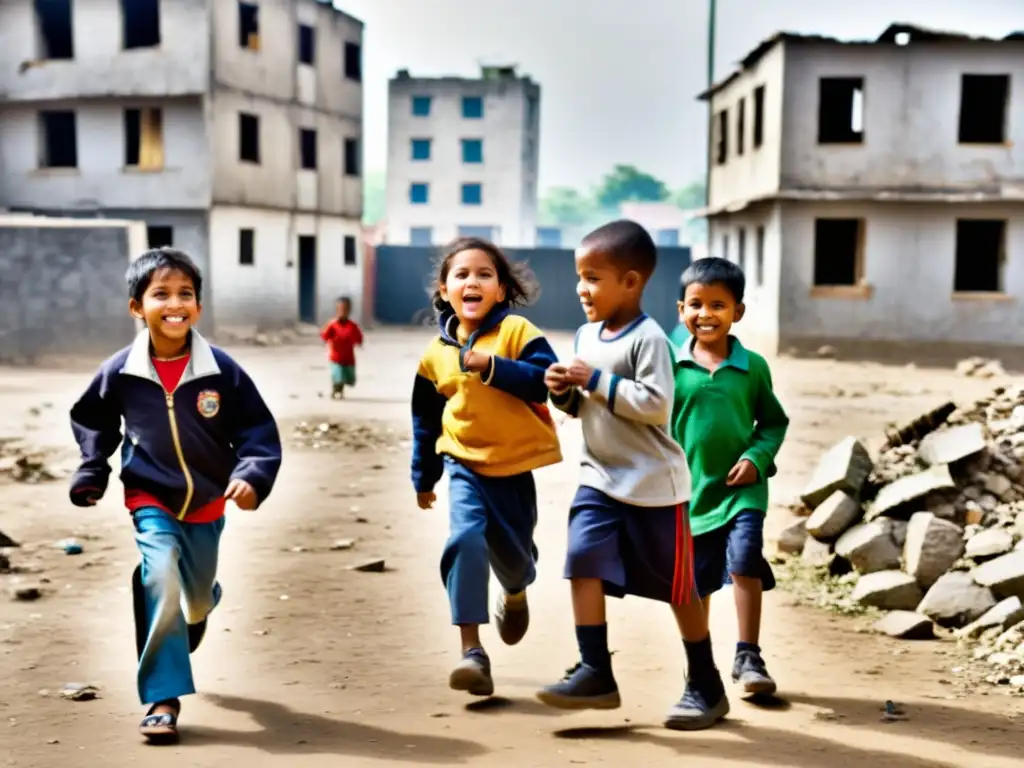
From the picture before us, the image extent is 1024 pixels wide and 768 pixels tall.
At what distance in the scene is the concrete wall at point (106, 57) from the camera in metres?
27.7

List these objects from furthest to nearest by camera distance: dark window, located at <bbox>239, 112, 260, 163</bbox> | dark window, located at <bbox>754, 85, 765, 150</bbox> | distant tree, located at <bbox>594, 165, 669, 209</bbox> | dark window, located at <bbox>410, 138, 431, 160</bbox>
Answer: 1. distant tree, located at <bbox>594, 165, 669, 209</bbox>
2. dark window, located at <bbox>410, 138, 431, 160</bbox>
3. dark window, located at <bbox>239, 112, 260, 163</bbox>
4. dark window, located at <bbox>754, 85, 765, 150</bbox>

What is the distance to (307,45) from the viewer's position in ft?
107

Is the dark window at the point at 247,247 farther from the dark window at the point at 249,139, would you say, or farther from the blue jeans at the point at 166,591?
the blue jeans at the point at 166,591

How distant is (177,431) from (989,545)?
3.78 metres

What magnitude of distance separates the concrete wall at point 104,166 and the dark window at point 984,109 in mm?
15623

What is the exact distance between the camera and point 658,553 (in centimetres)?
404

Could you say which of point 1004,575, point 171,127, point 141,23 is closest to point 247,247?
point 171,127

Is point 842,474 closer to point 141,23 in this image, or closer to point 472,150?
point 141,23

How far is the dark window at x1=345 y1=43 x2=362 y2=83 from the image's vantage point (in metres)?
34.5

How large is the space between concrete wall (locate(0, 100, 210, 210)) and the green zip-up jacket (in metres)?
24.7

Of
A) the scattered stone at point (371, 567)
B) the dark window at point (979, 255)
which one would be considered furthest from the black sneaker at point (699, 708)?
the dark window at point (979, 255)

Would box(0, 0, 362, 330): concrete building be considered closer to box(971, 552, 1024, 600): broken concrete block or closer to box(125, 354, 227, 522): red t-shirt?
box(971, 552, 1024, 600): broken concrete block

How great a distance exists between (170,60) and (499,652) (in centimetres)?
2515

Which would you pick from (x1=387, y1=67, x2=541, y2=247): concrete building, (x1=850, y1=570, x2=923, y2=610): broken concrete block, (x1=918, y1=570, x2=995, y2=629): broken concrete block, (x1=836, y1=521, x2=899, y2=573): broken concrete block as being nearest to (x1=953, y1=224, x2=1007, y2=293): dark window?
(x1=836, y1=521, x2=899, y2=573): broken concrete block
